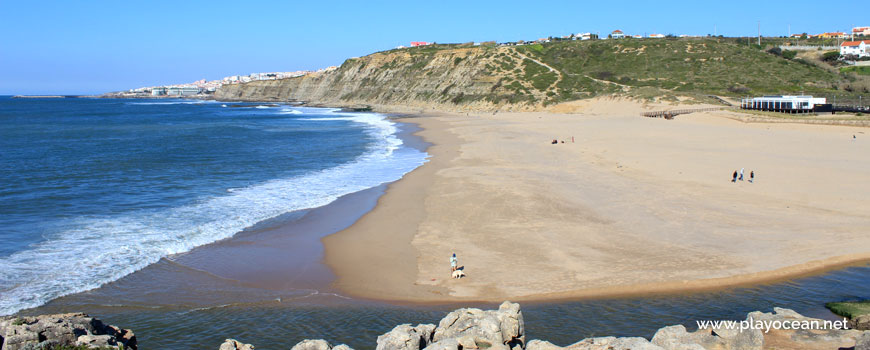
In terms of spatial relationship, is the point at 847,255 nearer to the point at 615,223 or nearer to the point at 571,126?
the point at 615,223

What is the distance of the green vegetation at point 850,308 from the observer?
35.6 ft

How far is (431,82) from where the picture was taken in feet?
325

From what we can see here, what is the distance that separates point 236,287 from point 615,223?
1141cm

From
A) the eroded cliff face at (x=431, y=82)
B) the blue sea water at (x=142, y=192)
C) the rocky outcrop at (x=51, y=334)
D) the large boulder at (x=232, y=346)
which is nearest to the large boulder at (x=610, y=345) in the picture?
the large boulder at (x=232, y=346)

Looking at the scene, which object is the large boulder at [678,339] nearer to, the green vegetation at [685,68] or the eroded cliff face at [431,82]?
the green vegetation at [685,68]

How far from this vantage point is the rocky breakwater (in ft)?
26.8

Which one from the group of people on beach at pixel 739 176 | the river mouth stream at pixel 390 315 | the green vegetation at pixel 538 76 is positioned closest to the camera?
the river mouth stream at pixel 390 315

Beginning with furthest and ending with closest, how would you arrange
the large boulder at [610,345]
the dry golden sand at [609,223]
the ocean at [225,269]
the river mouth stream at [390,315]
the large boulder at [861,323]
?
the dry golden sand at [609,223] < the ocean at [225,269] < the river mouth stream at [390,315] < the large boulder at [861,323] < the large boulder at [610,345]

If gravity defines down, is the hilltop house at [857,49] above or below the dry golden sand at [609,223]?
above

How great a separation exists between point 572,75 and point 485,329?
79.5 metres

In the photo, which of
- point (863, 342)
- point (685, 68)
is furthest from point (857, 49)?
point (863, 342)

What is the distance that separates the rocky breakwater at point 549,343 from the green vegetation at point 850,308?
155 centimetres

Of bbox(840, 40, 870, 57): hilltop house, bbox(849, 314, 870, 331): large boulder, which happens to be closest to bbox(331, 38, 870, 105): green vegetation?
bbox(840, 40, 870, 57): hilltop house

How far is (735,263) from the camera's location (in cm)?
1427
